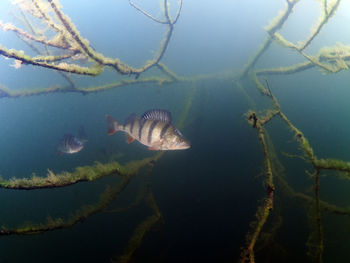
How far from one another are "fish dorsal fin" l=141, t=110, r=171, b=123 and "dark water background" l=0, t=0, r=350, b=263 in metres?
1.69

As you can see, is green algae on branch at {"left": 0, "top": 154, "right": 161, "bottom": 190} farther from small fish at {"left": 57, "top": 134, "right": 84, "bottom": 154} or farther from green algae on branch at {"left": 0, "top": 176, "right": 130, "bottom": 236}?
small fish at {"left": 57, "top": 134, "right": 84, "bottom": 154}

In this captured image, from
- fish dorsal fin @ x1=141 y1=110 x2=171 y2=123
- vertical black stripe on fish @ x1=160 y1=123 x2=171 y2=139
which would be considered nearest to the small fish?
fish dorsal fin @ x1=141 y1=110 x2=171 y2=123

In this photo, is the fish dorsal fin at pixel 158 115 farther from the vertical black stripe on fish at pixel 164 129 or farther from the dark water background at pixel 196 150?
the dark water background at pixel 196 150

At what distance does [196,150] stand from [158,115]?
5.72 m

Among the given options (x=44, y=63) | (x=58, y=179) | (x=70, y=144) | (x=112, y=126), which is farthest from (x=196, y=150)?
(x=44, y=63)

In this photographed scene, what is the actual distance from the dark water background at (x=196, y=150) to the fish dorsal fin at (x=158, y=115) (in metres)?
1.69

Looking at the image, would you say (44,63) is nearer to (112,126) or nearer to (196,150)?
(112,126)

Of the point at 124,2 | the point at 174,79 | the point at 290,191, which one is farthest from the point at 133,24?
the point at 290,191

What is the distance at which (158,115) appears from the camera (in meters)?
3.72

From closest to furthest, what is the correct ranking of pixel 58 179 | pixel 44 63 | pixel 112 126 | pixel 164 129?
pixel 58 179 → pixel 44 63 → pixel 164 129 → pixel 112 126

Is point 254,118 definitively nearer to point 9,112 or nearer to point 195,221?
point 195,221

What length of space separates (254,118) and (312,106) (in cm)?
1138

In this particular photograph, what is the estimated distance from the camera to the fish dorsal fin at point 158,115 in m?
3.68

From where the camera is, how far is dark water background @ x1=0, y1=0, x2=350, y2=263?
24.9 feet
